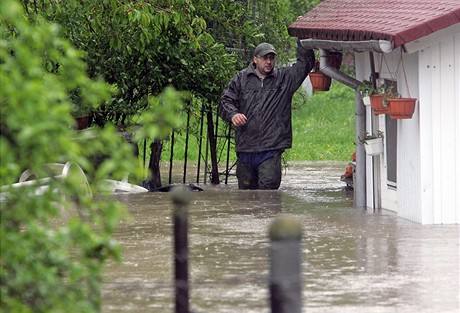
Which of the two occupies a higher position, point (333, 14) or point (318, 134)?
point (333, 14)

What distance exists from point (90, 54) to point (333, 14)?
10.9ft

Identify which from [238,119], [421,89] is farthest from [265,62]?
[421,89]

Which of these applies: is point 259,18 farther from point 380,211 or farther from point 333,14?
point 380,211

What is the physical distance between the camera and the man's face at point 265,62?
49.2 feet

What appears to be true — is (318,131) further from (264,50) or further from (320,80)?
(320,80)

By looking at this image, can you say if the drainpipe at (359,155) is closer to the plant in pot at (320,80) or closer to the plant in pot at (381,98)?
the plant in pot at (320,80)

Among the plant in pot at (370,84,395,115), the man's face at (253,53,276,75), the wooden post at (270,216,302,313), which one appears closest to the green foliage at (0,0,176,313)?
the wooden post at (270,216,302,313)

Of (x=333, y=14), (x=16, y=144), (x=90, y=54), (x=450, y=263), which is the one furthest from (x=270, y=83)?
(x=16, y=144)

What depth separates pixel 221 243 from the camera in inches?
412

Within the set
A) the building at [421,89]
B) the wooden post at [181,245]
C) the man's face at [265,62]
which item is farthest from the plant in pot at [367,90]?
the wooden post at [181,245]

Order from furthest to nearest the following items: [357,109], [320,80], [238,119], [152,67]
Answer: [152,67], [238,119], [320,80], [357,109]

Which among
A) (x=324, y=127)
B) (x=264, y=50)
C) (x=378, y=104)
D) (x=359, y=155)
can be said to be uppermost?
(x=264, y=50)

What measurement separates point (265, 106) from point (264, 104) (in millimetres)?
27

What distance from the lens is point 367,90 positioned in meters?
12.5
